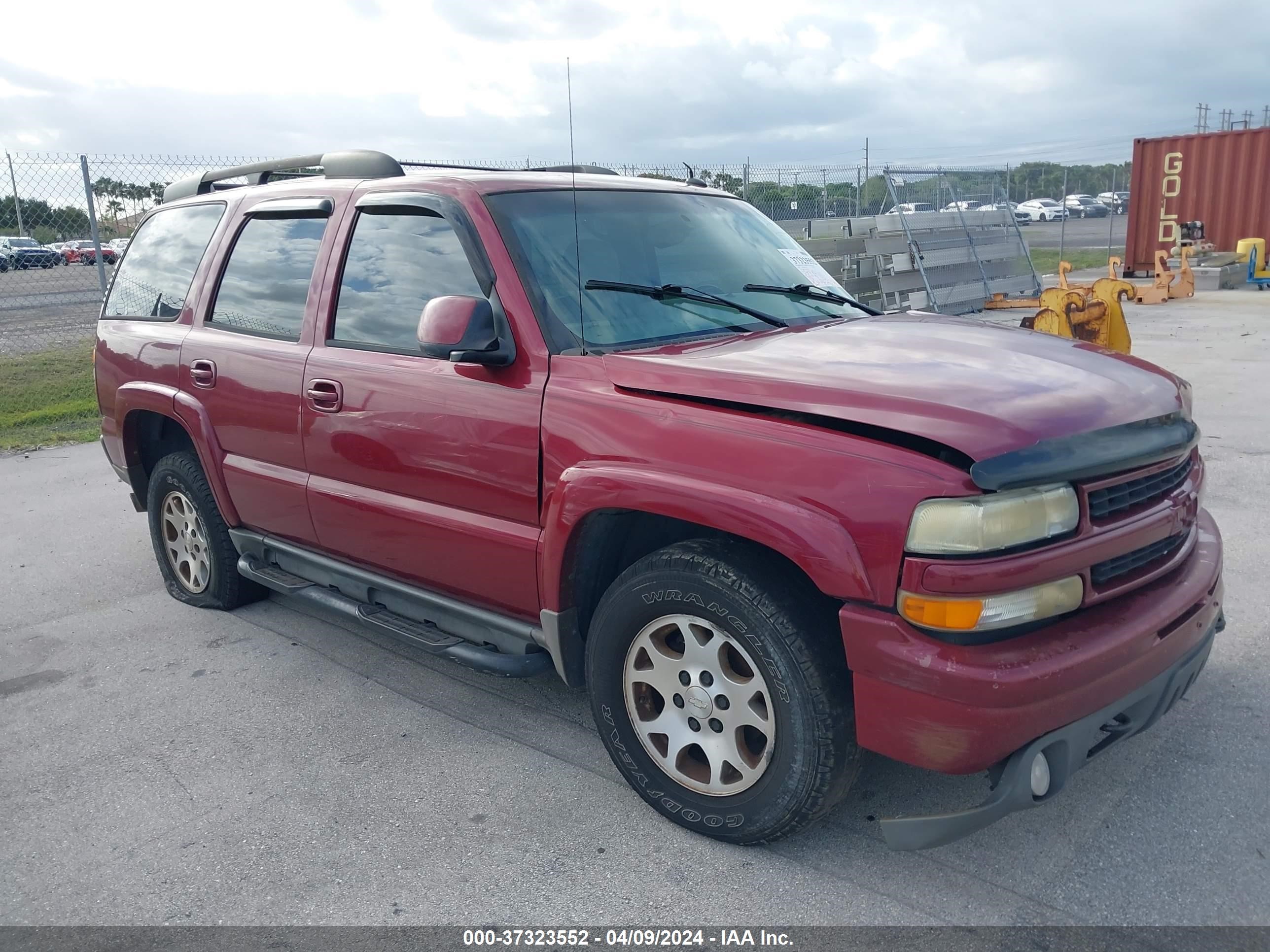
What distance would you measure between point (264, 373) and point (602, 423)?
1.79 metres

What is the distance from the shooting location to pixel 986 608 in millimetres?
2365

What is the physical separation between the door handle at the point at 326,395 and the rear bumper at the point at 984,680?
210 centimetres

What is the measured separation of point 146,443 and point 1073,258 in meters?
28.3

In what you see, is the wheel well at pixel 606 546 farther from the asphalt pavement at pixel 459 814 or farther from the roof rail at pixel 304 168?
the roof rail at pixel 304 168

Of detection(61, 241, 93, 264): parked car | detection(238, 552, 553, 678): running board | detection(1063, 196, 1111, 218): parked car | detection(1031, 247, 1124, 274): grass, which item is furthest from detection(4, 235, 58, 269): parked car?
detection(1063, 196, 1111, 218): parked car

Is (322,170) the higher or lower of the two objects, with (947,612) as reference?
higher

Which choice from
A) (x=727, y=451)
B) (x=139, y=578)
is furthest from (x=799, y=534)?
(x=139, y=578)

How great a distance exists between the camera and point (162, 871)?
2914 mm

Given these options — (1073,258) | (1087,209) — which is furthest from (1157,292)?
(1087,209)

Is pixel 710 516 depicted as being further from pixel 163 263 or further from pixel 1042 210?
pixel 1042 210

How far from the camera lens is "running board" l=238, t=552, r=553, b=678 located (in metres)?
3.34

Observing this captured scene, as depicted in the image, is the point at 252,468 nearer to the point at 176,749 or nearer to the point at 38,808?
the point at 176,749

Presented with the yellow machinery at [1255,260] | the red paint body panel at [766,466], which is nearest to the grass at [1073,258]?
the yellow machinery at [1255,260]

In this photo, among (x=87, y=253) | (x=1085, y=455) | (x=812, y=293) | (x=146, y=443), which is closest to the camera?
(x=1085, y=455)
